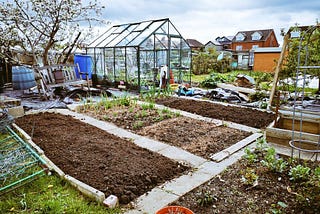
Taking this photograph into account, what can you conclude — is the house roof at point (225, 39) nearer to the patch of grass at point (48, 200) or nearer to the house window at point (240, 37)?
the house window at point (240, 37)

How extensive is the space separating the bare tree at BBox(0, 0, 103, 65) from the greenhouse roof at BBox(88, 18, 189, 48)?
3.94ft

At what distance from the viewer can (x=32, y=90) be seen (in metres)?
8.55

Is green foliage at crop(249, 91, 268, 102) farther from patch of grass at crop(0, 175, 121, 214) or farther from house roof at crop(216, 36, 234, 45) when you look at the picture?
house roof at crop(216, 36, 234, 45)

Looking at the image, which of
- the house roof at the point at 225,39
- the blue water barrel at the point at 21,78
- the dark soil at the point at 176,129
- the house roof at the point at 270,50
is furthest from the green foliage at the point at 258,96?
the house roof at the point at 225,39

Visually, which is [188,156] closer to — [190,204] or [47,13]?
[190,204]

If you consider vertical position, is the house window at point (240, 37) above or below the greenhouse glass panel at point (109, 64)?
above

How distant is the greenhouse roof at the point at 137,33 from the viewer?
28.6 feet

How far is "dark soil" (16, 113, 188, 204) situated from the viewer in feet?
7.90

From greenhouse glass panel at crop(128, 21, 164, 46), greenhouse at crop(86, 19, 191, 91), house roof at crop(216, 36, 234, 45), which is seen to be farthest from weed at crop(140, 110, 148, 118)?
house roof at crop(216, 36, 234, 45)

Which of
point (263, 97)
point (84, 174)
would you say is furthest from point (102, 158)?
point (263, 97)

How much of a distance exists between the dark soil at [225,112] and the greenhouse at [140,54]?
7.38 ft

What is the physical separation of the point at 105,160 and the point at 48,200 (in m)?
0.84

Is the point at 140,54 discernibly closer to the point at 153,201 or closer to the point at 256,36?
the point at 153,201

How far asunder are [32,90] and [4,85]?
1926 mm
